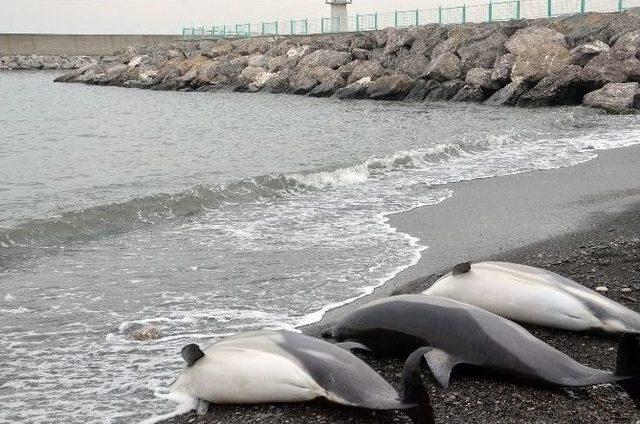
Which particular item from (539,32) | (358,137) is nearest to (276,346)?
(358,137)

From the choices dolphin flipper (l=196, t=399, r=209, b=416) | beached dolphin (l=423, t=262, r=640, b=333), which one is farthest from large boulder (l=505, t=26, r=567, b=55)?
dolphin flipper (l=196, t=399, r=209, b=416)

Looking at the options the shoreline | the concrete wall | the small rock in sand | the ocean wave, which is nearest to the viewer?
the small rock in sand

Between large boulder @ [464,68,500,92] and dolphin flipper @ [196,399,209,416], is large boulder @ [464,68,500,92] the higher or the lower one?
the higher one

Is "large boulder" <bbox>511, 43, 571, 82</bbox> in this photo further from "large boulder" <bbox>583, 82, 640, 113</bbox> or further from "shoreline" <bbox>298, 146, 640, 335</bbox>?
"shoreline" <bbox>298, 146, 640, 335</bbox>

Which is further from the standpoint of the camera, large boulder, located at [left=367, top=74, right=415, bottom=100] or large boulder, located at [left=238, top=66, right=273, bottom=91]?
large boulder, located at [left=238, top=66, right=273, bottom=91]

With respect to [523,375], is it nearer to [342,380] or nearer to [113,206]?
[342,380]

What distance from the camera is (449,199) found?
12.2 metres

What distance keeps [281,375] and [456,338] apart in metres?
1.02

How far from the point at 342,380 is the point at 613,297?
255cm

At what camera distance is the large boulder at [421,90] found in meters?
35.5

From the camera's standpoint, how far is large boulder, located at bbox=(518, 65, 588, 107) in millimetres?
29438

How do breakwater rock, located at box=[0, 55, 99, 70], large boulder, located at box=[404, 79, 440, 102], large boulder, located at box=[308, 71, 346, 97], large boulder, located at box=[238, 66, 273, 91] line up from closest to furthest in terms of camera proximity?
1. large boulder, located at box=[404, 79, 440, 102]
2. large boulder, located at box=[308, 71, 346, 97]
3. large boulder, located at box=[238, 66, 273, 91]
4. breakwater rock, located at box=[0, 55, 99, 70]

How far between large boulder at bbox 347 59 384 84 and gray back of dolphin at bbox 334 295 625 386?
115 ft

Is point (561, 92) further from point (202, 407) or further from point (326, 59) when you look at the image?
point (202, 407)
